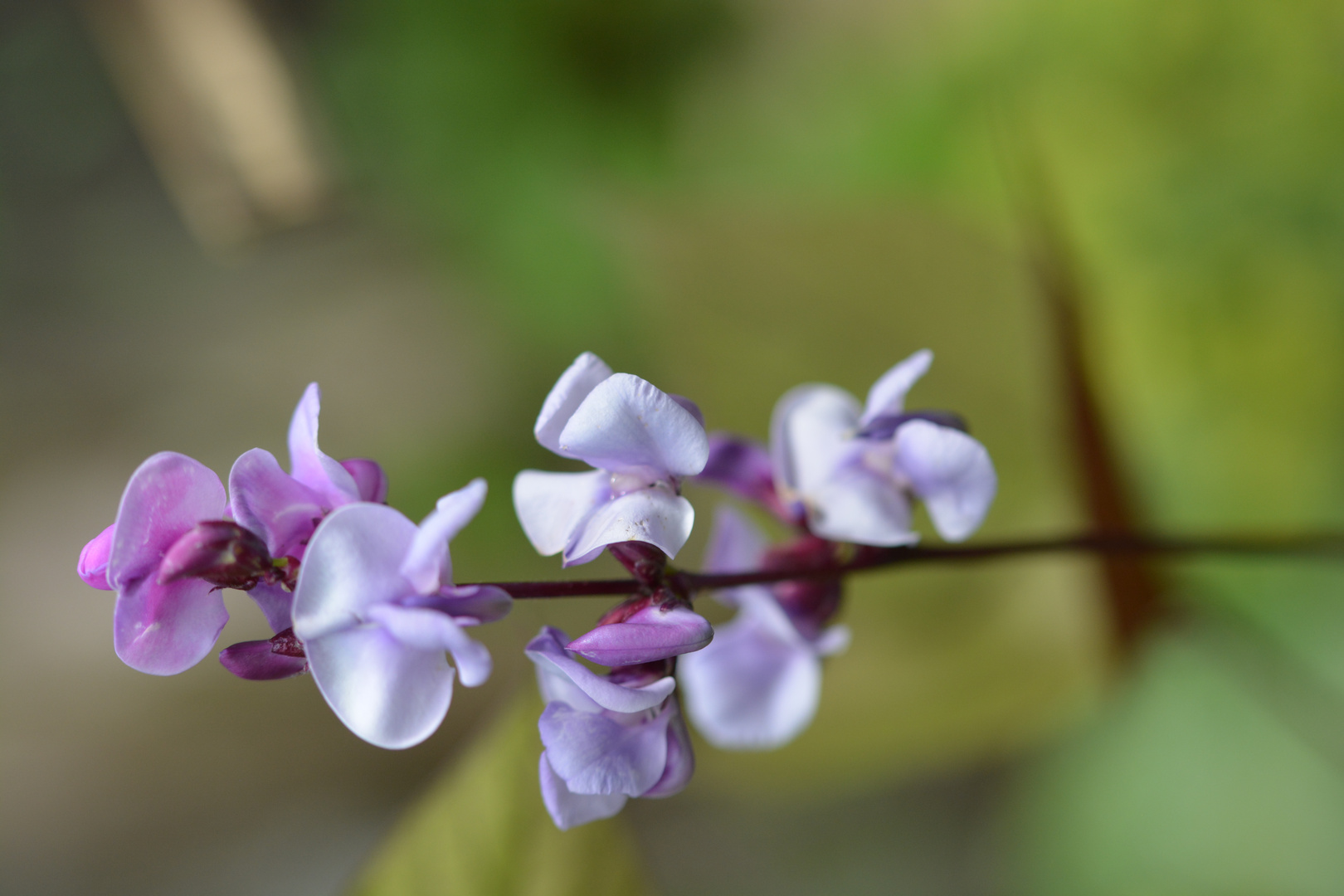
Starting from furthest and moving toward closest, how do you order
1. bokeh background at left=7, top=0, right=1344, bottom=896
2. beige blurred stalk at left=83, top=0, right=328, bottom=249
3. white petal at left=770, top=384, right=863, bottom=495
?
beige blurred stalk at left=83, top=0, right=328, bottom=249, bokeh background at left=7, top=0, right=1344, bottom=896, white petal at left=770, top=384, right=863, bottom=495

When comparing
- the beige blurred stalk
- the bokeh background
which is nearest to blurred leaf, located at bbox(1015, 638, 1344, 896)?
the bokeh background

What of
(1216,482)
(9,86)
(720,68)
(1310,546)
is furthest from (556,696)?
(9,86)

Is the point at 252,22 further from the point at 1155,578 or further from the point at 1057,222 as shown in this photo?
the point at 1155,578

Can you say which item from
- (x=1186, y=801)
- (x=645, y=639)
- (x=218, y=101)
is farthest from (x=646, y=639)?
(x=218, y=101)

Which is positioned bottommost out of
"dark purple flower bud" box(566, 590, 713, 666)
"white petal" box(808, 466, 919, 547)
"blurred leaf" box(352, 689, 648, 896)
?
"blurred leaf" box(352, 689, 648, 896)

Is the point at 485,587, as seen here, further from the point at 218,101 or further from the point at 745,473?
the point at 218,101

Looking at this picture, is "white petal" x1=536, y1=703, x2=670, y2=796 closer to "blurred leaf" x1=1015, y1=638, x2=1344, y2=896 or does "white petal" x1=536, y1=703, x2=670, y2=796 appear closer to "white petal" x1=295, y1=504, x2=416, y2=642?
"white petal" x1=295, y1=504, x2=416, y2=642
